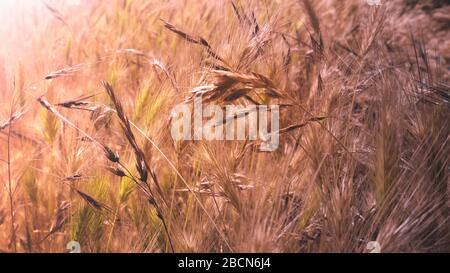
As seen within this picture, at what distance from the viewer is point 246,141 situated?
1.07 meters

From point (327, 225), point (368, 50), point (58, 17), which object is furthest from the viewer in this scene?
point (58, 17)

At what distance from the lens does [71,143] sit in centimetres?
112

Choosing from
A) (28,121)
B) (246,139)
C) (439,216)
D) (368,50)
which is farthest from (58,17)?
(439,216)

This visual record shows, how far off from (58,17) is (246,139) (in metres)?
0.59

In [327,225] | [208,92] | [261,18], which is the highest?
[261,18]

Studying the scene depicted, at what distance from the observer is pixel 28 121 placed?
3.90 feet

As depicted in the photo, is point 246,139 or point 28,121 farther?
point 28,121

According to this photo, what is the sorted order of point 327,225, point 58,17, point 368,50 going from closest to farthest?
point 327,225 < point 368,50 < point 58,17

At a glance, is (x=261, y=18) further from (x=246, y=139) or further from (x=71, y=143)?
(x=71, y=143)

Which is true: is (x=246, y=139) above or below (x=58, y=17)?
below

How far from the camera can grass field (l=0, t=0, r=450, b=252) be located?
40.5 inches

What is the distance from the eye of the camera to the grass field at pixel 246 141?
40.5 inches
